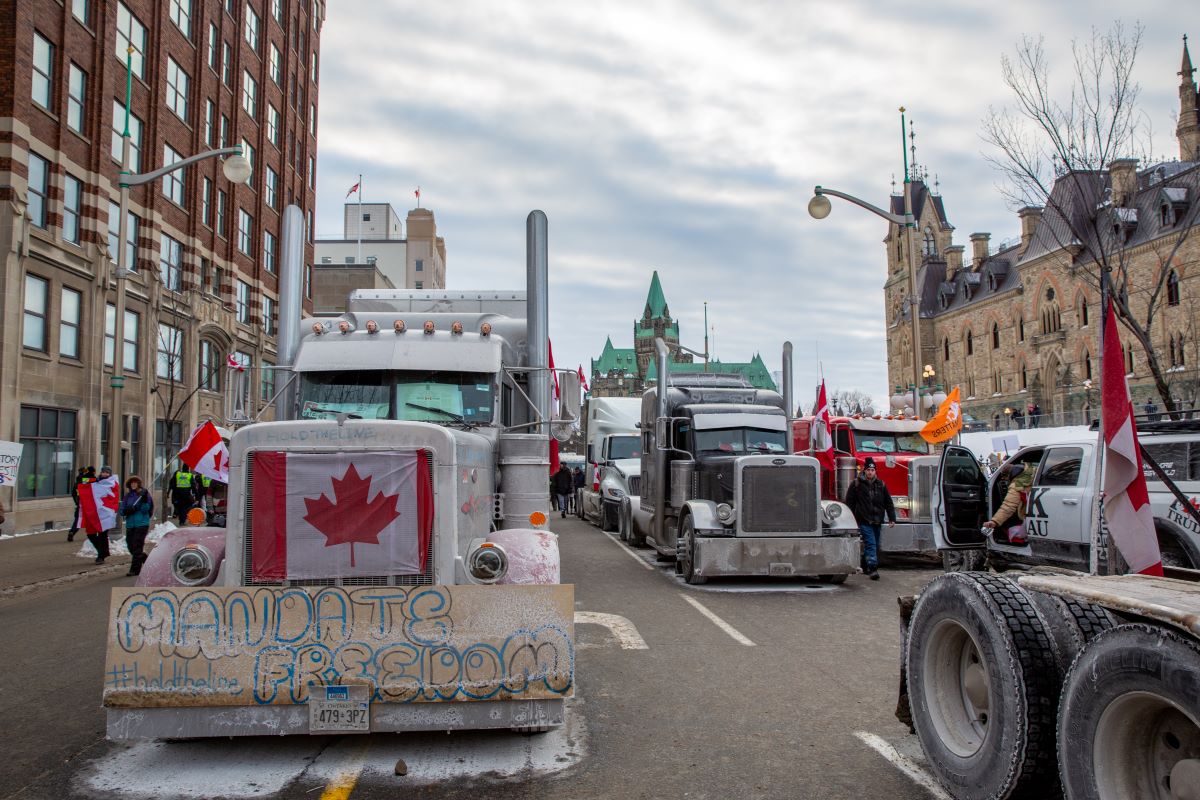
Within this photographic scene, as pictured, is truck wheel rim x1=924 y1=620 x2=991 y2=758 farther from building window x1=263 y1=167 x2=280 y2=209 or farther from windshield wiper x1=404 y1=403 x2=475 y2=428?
building window x1=263 y1=167 x2=280 y2=209

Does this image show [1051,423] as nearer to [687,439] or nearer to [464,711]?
[687,439]

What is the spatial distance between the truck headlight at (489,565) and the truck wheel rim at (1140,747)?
10.4 feet

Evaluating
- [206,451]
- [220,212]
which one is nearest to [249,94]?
[220,212]

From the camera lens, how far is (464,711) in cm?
493

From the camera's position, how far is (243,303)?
37.9m

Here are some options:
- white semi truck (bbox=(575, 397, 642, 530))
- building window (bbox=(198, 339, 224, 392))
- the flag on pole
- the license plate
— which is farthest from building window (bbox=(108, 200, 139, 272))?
the flag on pole

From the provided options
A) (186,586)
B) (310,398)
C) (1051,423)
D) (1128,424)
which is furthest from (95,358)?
(1051,423)

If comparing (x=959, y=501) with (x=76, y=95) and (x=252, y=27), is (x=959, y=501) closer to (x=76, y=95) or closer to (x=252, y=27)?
(x=76, y=95)

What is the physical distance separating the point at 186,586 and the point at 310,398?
295 centimetres

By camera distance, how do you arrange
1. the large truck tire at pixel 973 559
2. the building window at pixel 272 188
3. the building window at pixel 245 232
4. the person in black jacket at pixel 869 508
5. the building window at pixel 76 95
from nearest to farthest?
the large truck tire at pixel 973 559 < the person in black jacket at pixel 869 508 < the building window at pixel 76 95 < the building window at pixel 245 232 < the building window at pixel 272 188

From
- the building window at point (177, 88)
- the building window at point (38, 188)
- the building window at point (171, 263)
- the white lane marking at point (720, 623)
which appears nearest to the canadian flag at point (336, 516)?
the white lane marking at point (720, 623)

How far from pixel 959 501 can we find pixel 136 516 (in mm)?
12100

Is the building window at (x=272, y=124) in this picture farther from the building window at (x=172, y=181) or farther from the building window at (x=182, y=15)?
the building window at (x=172, y=181)

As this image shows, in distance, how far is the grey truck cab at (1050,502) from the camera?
873cm
